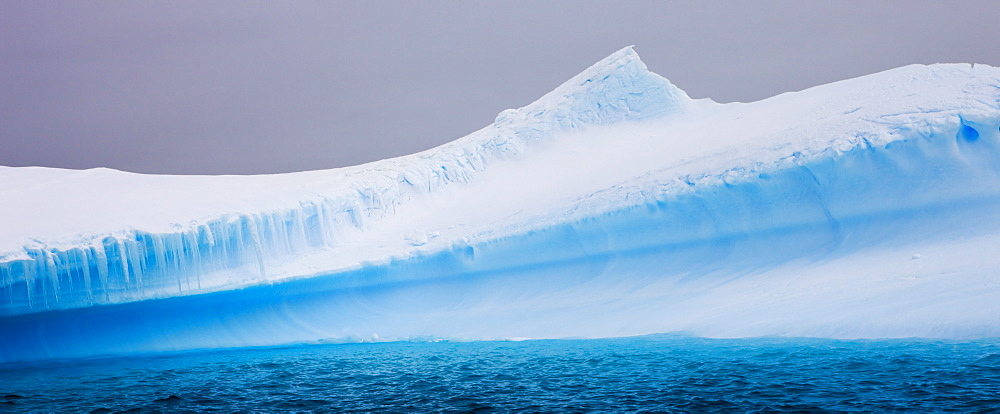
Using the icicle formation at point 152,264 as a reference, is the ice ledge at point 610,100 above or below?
above

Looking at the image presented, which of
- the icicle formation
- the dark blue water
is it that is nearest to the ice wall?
the icicle formation

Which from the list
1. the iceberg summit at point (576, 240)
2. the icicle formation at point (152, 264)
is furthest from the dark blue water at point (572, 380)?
the icicle formation at point (152, 264)

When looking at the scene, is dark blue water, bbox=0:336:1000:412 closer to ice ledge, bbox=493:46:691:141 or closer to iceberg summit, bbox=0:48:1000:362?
iceberg summit, bbox=0:48:1000:362

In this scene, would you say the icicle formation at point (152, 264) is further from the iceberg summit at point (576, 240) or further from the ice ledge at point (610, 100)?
the ice ledge at point (610, 100)

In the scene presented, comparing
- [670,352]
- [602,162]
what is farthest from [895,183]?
[602,162]

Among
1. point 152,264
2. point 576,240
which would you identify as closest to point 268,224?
point 152,264

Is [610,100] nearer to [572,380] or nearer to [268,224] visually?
[268,224]
